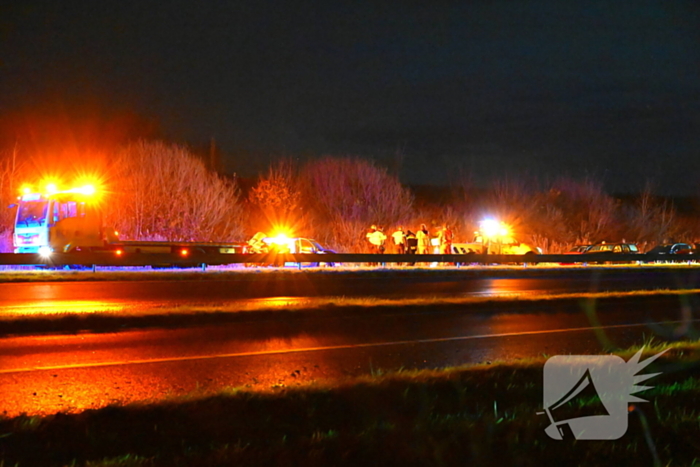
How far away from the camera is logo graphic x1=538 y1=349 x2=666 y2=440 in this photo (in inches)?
229

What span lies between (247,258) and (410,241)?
946 centimetres

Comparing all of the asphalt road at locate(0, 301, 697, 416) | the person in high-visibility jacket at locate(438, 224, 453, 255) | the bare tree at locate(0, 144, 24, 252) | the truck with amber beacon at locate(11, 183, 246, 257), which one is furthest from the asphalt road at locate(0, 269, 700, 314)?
the bare tree at locate(0, 144, 24, 252)

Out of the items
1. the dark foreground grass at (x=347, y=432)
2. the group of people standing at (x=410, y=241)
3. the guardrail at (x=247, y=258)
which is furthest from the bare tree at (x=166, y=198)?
the dark foreground grass at (x=347, y=432)

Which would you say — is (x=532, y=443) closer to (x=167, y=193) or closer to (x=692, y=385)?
(x=692, y=385)

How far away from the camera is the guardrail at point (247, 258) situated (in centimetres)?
2131

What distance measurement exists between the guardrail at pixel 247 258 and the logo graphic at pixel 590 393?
53.7 ft

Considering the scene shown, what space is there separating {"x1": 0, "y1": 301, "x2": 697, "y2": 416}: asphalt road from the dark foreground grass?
0.96 m

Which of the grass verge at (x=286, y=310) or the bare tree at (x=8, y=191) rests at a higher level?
the bare tree at (x=8, y=191)

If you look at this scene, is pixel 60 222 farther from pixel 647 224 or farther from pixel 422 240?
pixel 647 224

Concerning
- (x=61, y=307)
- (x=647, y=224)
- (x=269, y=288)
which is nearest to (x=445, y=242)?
(x=269, y=288)

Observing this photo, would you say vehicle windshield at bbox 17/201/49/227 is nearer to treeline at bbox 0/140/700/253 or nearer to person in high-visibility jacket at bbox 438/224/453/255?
treeline at bbox 0/140/700/253

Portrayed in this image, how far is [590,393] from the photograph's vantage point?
715 centimetres

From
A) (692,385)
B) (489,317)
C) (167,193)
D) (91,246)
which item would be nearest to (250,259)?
(91,246)

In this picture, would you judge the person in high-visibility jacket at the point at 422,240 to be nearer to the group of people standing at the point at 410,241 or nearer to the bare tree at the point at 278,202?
the group of people standing at the point at 410,241
